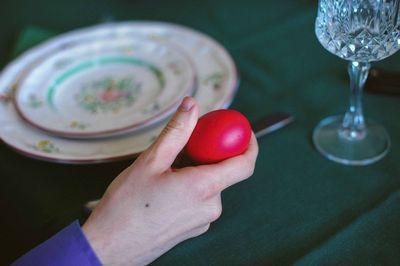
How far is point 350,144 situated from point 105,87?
37 cm

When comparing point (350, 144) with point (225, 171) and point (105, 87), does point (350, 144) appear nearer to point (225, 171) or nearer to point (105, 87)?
point (225, 171)

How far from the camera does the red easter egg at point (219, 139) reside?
1.61ft

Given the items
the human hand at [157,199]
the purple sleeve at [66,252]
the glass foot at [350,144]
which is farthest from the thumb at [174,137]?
the glass foot at [350,144]

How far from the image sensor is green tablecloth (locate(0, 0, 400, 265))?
502 millimetres

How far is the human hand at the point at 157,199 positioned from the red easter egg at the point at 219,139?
2 cm

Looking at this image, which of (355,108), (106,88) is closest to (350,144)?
(355,108)

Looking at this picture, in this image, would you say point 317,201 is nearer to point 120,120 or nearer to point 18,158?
point 120,120

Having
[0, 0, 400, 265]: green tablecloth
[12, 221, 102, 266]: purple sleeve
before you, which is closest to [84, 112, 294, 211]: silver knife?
[0, 0, 400, 265]: green tablecloth

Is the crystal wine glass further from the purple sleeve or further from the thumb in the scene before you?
the purple sleeve

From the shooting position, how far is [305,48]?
0.79 m

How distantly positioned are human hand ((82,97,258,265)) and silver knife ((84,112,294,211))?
0.52ft

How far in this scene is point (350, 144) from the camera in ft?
2.04

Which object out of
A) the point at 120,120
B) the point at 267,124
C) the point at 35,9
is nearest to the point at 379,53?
the point at 267,124

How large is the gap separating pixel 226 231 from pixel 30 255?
0.67 ft
